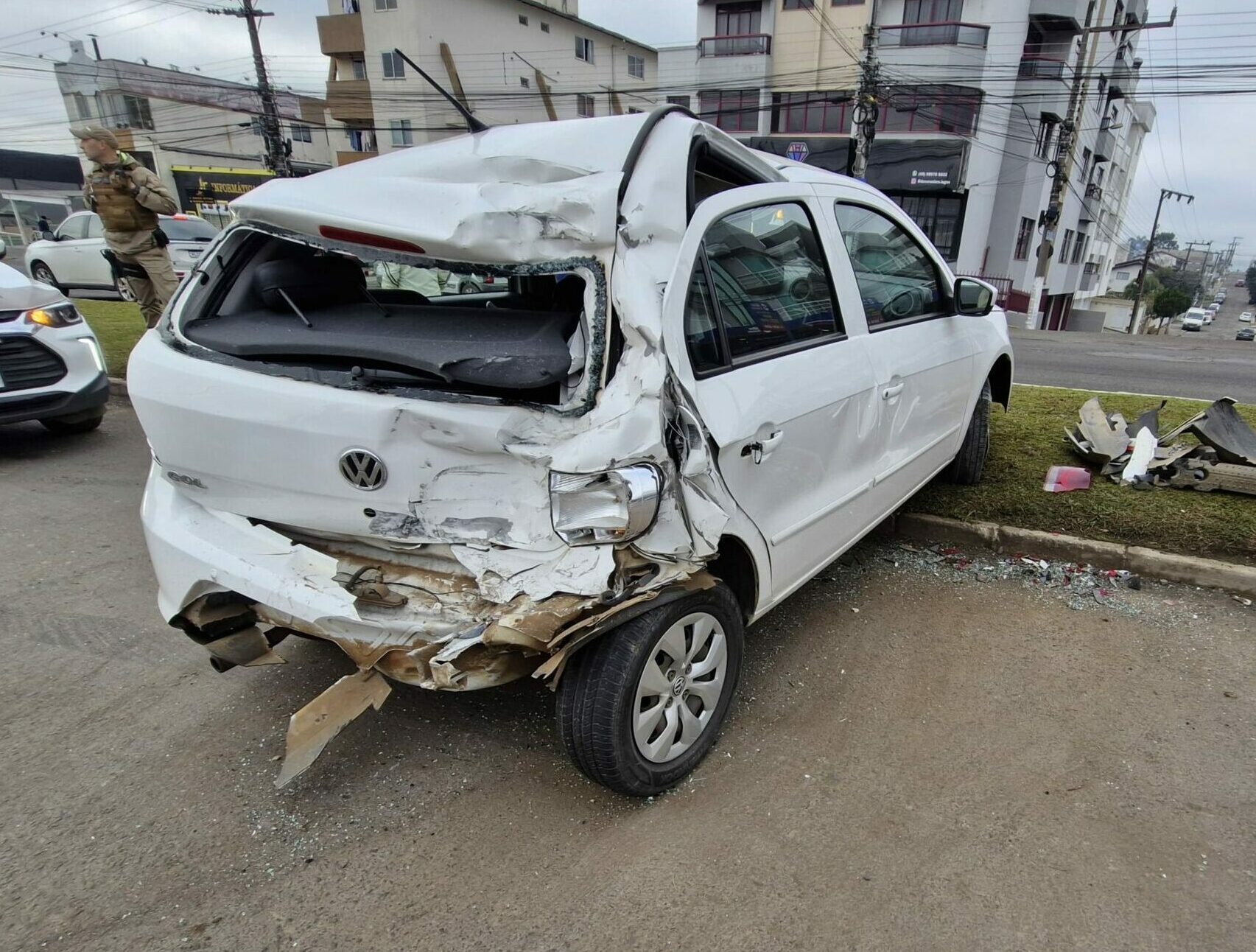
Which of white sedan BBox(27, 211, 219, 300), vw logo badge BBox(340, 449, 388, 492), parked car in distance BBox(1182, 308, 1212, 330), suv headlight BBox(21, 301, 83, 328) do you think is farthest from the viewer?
parked car in distance BBox(1182, 308, 1212, 330)

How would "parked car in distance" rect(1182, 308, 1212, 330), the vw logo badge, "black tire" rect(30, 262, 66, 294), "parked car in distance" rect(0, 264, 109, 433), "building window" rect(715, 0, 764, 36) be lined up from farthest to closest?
"parked car in distance" rect(1182, 308, 1212, 330) < "building window" rect(715, 0, 764, 36) < "black tire" rect(30, 262, 66, 294) < "parked car in distance" rect(0, 264, 109, 433) < the vw logo badge

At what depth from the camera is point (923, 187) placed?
2952 cm

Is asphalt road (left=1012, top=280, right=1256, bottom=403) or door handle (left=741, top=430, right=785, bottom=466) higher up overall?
door handle (left=741, top=430, right=785, bottom=466)

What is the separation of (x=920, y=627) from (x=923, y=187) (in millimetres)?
30914

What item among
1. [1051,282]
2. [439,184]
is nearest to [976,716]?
[439,184]

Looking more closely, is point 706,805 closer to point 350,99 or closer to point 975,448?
point 975,448

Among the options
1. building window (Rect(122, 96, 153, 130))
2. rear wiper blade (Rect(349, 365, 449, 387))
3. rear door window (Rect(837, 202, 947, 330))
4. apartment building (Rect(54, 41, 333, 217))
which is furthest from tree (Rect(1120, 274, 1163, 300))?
rear wiper blade (Rect(349, 365, 449, 387))

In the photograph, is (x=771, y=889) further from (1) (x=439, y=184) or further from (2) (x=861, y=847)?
(1) (x=439, y=184)

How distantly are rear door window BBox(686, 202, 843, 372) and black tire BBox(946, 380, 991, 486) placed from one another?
1.87 m

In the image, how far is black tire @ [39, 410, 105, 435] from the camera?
5.79m

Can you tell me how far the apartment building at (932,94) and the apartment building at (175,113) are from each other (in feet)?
73.7

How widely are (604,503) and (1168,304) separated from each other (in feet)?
229

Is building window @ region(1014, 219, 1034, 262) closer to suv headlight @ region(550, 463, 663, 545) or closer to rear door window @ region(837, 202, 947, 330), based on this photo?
rear door window @ region(837, 202, 947, 330)

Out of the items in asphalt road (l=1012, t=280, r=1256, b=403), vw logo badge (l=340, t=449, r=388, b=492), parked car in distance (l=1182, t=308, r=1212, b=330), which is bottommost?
parked car in distance (l=1182, t=308, r=1212, b=330)
